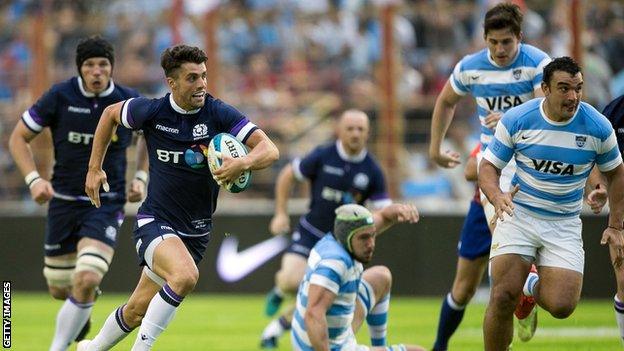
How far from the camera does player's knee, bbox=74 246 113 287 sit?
10.3m

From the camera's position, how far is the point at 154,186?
29.4 ft

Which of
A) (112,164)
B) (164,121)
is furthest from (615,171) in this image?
(112,164)

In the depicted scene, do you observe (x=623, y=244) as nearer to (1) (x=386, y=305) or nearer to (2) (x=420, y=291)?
(1) (x=386, y=305)

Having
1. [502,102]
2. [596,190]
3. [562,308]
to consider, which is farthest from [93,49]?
[562,308]

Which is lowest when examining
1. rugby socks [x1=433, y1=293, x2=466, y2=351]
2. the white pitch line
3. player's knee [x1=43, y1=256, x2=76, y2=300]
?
the white pitch line

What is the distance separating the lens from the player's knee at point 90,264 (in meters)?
10.3

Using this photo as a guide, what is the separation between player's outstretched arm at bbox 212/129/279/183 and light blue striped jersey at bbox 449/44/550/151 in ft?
7.25

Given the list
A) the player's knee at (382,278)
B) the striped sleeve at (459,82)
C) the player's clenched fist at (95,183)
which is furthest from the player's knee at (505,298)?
the player's clenched fist at (95,183)

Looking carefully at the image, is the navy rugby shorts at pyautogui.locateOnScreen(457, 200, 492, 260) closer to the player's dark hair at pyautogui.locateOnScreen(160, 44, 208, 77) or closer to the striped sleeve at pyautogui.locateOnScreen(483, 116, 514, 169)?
the striped sleeve at pyautogui.locateOnScreen(483, 116, 514, 169)

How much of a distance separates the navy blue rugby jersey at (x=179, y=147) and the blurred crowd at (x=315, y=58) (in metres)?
9.24

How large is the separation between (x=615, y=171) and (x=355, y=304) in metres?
2.36

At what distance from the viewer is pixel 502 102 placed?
9891mm

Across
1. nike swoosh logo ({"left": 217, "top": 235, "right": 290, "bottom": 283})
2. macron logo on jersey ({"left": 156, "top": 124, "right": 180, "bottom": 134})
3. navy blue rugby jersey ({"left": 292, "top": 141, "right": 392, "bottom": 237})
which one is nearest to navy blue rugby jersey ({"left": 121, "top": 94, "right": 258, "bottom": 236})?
macron logo on jersey ({"left": 156, "top": 124, "right": 180, "bottom": 134})

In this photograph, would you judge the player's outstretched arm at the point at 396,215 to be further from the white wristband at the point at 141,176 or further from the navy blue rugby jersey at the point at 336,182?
the navy blue rugby jersey at the point at 336,182
